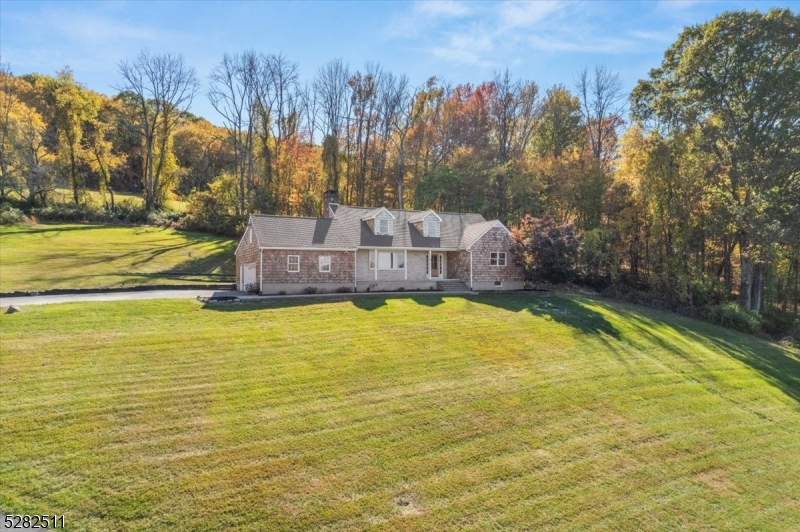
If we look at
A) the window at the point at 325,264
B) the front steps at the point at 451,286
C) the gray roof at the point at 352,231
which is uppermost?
the gray roof at the point at 352,231

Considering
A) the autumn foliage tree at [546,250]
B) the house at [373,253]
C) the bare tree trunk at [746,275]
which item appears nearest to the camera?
the house at [373,253]

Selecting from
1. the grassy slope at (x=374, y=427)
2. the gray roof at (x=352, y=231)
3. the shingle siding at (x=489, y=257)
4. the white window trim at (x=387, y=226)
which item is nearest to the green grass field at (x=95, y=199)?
the gray roof at (x=352, y=231)

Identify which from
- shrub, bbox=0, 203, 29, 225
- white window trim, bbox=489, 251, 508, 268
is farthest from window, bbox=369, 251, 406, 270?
shrub, bbox=0, 203, 29, 225

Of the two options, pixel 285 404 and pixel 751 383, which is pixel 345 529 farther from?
pixel 751 383

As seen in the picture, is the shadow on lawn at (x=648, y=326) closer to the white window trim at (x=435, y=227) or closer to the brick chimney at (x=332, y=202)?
the white window trim at (x=435, y=227)

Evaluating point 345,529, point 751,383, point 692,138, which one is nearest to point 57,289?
point 345,529

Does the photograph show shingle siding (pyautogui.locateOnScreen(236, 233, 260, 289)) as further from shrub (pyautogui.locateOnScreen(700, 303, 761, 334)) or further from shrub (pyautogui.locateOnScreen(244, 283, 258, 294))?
shrub (pyautogui.locateOnScreen(700, 303, 761, 334))

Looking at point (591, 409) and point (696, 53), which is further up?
point (696, 53)
